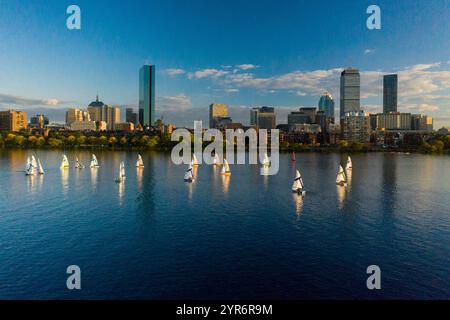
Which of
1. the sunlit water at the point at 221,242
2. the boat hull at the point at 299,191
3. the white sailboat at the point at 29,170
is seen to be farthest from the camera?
the white sailboat at the point at 29,170

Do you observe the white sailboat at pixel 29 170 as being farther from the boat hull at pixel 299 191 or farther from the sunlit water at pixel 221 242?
the boat hull at pixel 299 191

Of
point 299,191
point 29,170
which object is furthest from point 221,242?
point 29,170

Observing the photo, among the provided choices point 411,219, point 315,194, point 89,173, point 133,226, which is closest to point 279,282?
point 133,226

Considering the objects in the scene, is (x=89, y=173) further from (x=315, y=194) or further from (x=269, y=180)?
(x=315, y=194)

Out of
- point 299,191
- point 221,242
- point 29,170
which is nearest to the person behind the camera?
point 221,242

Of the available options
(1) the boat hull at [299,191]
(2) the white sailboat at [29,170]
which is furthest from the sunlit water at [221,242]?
(2) the white sailboat at [29,170]

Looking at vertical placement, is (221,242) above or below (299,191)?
below

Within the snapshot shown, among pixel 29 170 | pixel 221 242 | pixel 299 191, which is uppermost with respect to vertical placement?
pixel 29 170

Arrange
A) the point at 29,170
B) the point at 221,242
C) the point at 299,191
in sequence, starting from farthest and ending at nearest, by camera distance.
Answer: the point at 29,170
the point at 299,191
the point at 221,242

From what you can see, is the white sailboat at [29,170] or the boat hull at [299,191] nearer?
the boat hull at [299,191]

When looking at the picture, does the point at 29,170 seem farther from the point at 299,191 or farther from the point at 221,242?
the point at 221,242
